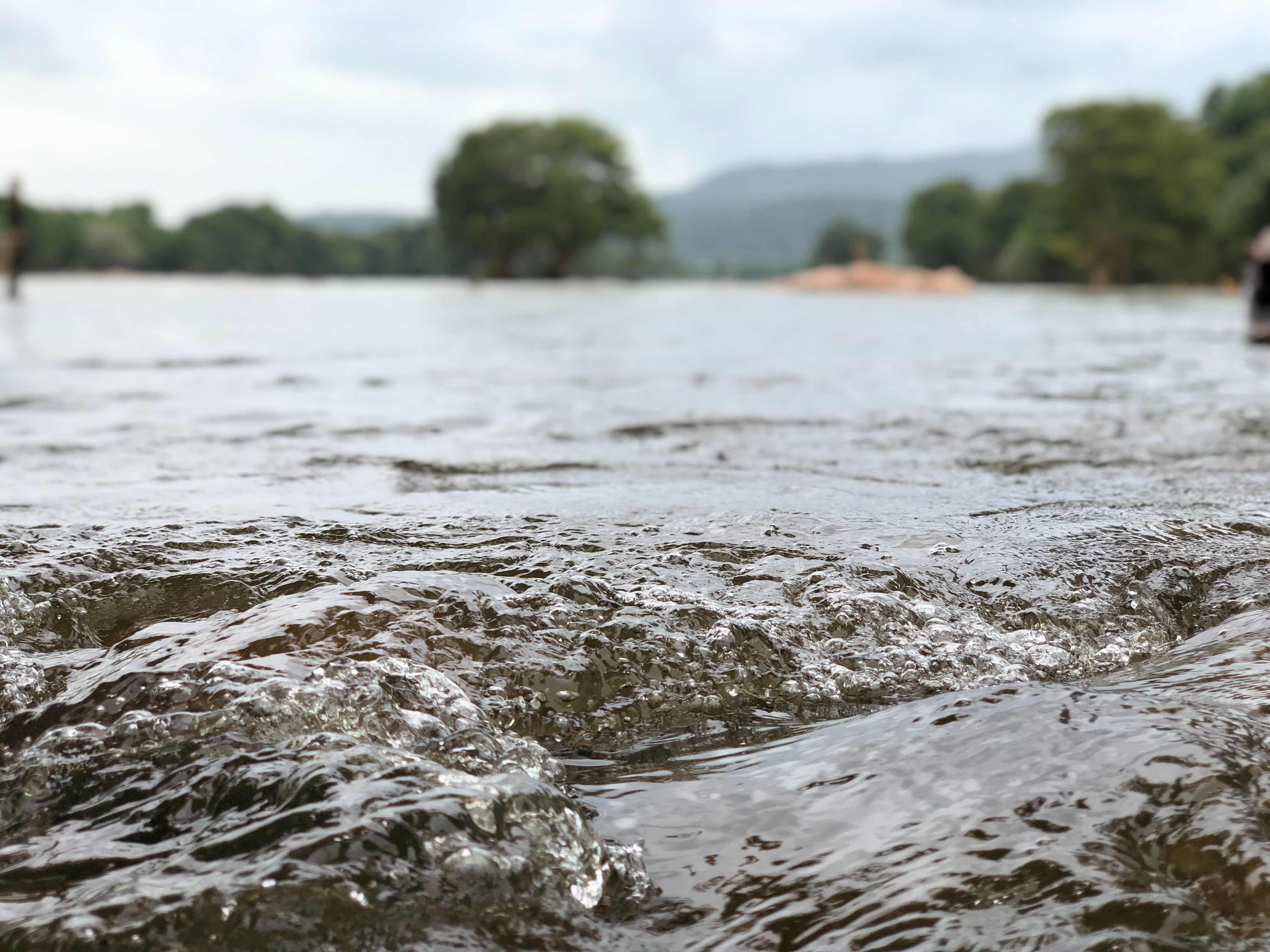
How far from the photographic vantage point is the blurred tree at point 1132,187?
67.4 meters

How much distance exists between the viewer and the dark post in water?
2312 centimetres

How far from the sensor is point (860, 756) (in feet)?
6.90

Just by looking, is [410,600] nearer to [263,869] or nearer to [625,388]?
[263,869]

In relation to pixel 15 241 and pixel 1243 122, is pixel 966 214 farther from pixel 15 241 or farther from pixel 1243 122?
pixel 15 241

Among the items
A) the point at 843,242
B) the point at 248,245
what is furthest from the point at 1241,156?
the point at 248,245

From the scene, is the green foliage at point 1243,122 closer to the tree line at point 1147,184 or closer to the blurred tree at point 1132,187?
the tree line at point 1147,184

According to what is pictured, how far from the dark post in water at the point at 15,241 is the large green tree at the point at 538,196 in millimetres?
54138

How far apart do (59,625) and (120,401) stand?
15.9 ft

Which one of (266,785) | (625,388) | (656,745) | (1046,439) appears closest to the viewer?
(266,785)

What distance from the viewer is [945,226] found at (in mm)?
105125

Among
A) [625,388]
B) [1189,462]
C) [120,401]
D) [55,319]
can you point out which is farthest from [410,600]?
[55,319]

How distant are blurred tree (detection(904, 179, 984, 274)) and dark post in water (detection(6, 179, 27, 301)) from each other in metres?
88.1

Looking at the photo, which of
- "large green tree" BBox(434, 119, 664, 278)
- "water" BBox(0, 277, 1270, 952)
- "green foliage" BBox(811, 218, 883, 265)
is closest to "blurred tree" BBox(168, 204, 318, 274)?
"large green tree" BBox(434, 119, 664, 278)

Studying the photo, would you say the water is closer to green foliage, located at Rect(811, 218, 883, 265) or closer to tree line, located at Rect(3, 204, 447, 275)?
tree line, located at Rect(3, 204, 447, 275)
